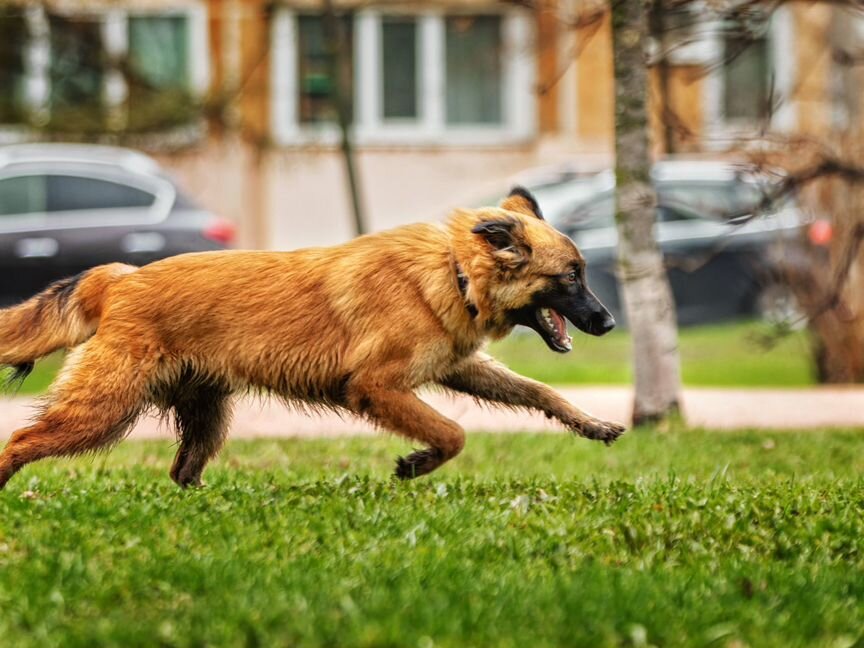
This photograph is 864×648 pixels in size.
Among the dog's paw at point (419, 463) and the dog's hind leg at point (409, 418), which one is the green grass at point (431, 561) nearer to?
the dog's paw at point (419, 463)

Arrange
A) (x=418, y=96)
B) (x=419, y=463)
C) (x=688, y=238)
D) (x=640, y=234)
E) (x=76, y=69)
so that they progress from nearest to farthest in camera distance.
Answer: (x=419, y=463)
(x=640, y=234)
(x=688, y=238)
(x=76, y=69)
(x=418, y=96)

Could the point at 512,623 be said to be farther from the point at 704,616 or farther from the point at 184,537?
the point at 184,537

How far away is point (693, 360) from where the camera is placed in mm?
18500

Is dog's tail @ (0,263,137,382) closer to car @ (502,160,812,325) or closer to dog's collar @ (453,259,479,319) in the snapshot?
dog's collar @ (453,259,479,319)

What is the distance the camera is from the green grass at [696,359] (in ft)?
55.1

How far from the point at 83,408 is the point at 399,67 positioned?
20868mm

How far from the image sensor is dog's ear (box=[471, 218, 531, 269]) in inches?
278

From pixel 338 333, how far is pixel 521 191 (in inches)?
55.3

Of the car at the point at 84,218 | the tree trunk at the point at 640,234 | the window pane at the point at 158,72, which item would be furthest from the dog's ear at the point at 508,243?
the window pane at the point at 158,72

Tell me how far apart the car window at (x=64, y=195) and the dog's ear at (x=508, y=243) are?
11.0m

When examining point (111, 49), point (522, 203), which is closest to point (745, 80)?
point (111, 49)

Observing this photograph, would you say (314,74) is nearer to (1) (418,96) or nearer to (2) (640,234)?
(1) (418,96)

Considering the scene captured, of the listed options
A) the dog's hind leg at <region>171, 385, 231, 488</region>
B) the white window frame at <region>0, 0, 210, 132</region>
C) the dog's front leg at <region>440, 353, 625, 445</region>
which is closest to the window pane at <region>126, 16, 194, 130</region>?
the white window frame at <region>0, 0, 210, 132</region>

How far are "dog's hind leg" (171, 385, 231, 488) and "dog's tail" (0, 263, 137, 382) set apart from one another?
66cm
